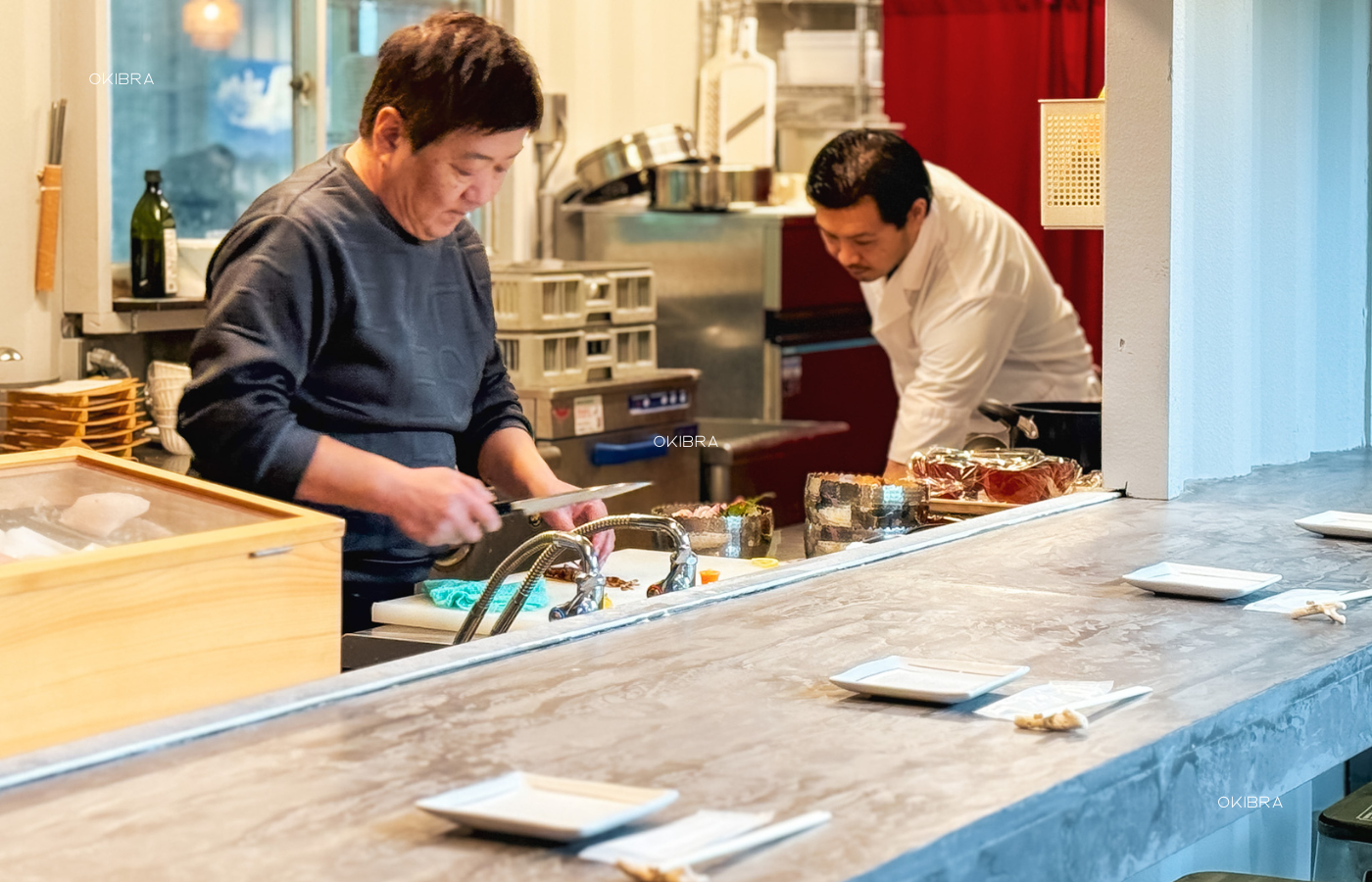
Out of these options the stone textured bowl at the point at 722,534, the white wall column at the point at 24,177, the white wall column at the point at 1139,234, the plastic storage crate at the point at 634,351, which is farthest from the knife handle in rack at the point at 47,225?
the white wall column at the point at 1139,234

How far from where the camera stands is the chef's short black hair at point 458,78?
7.91ft

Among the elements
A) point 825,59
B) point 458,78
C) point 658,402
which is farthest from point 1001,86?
point 458,78

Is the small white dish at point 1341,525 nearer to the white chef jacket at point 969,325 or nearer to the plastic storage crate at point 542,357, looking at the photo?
the white chef jacket at point 969,325

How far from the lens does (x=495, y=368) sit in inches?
112

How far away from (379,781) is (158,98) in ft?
11.9

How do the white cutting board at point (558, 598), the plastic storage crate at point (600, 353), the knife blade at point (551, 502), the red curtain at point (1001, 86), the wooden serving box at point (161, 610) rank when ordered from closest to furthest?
the wooden serving box at point (161, 610), the knife blade at point (551, 502), the white cutting board at point (558, 598), the plastic storage crate at point (600, 353), the red curtain at point (1001, 86)

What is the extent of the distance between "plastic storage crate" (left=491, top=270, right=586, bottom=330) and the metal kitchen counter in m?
2.69

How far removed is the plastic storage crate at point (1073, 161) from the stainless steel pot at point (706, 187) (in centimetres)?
225

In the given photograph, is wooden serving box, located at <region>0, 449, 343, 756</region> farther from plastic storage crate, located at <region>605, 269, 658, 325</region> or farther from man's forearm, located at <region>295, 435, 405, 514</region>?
plastic storage crate, located at <region>605, 269, 658, 325</region>

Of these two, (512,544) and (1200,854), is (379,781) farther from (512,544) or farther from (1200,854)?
(512,544)

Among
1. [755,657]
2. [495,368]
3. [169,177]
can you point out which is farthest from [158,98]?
[755,657]

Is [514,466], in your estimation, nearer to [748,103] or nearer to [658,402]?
[658,402]

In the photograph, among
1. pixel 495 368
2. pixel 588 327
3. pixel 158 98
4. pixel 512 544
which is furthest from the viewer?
pixel 588 327

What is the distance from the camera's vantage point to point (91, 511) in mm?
1831
